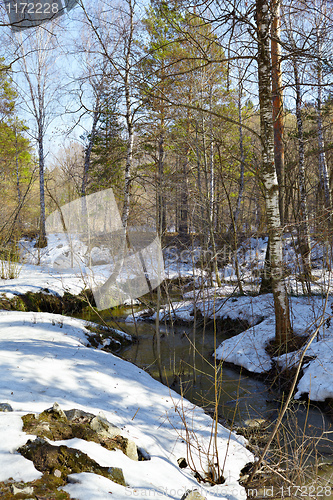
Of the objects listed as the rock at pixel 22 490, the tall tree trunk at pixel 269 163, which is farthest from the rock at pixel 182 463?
the tall tree trunk at pixel 269 163

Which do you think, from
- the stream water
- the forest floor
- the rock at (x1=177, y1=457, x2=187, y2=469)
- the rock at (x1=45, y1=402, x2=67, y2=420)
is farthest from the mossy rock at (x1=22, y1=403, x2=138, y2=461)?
the stream water

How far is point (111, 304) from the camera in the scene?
9156mm

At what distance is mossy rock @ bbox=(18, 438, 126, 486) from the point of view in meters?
1.91

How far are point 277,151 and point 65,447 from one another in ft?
23.0

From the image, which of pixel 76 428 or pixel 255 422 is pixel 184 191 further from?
pixel 76 428

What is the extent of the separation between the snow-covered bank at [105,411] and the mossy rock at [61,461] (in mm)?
57

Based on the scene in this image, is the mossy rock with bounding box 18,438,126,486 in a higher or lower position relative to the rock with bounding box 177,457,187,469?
higher

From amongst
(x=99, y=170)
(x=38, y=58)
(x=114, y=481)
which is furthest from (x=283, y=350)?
(x=38, y=58)

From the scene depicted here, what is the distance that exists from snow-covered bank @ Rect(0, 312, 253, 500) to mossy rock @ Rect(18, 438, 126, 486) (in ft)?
0.19

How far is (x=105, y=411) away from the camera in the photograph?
2.98 m

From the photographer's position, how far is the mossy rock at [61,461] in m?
1.91

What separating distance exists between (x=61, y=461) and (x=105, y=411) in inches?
39.7

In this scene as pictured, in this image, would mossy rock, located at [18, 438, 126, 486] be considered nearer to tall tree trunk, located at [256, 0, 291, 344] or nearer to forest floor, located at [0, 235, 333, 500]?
forest floor, located at [0, 235, 333, 500]

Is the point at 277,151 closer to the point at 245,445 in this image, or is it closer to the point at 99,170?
the point at 245,445
